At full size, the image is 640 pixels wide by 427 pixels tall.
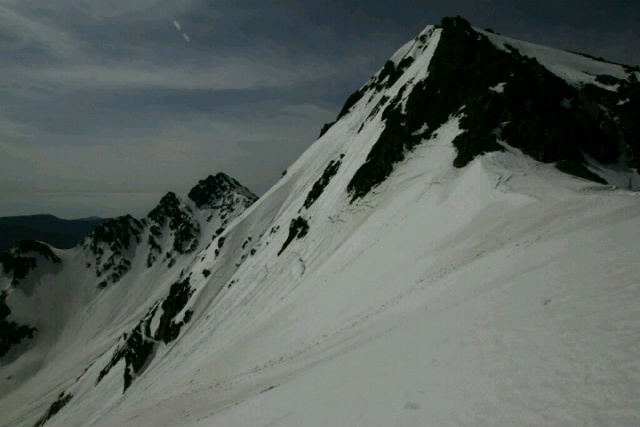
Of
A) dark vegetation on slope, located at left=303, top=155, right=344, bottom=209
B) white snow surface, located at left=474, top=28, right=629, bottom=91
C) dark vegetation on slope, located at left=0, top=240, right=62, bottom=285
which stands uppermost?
white snow surface, located at left=474, top=28, right=629, bottom=91

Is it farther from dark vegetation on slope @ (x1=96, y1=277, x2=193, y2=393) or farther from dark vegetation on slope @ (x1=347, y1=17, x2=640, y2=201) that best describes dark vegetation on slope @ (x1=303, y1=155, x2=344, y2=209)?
dark vegetation on slope @ (x1=96, y1=277, x2=193, y2=393)

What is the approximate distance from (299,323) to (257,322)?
35.1 ft

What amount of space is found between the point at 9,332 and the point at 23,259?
1436 inches

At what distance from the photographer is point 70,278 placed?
149375 millimetres

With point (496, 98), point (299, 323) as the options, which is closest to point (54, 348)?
point (299, 323)

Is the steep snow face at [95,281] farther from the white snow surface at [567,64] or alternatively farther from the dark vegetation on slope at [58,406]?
the white snow surface at [567,64]

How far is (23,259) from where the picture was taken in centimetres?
14212

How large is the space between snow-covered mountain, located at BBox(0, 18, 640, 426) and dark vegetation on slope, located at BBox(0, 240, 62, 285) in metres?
85.1

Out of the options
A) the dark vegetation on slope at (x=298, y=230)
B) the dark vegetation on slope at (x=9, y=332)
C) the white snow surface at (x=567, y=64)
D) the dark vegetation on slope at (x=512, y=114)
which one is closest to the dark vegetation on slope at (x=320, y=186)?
the dark vegetation on slope at (x=298, y=230)

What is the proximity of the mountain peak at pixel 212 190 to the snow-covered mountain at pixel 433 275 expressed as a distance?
11958 centimetres

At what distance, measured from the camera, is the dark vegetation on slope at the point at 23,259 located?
456 ft

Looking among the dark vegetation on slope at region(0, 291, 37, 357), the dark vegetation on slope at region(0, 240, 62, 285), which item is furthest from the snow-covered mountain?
the dark vegetation on slope at region(0, 240, 62, 285)

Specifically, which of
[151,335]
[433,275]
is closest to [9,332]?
[151,335]

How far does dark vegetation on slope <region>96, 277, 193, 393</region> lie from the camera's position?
54500 millimetres
